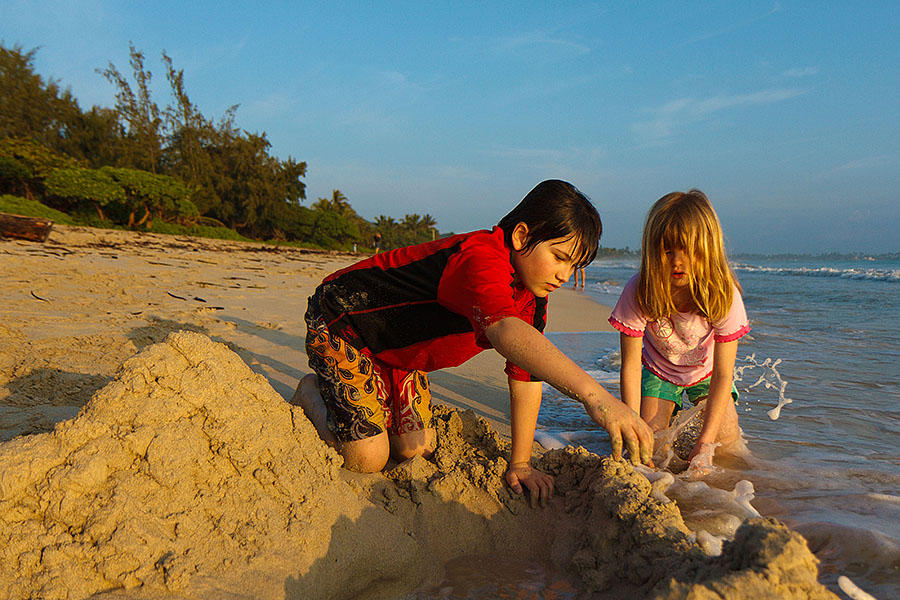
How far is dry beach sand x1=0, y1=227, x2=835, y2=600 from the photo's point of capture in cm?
118

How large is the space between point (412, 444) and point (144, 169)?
30.3 meters

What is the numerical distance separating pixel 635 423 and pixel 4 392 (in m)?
2.67

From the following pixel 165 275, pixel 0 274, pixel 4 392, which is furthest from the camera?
pixel 165 275

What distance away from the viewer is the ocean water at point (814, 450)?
1.83m

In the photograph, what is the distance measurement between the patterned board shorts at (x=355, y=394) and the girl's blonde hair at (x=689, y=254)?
132 cm

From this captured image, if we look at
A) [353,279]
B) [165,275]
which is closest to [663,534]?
[353,279]

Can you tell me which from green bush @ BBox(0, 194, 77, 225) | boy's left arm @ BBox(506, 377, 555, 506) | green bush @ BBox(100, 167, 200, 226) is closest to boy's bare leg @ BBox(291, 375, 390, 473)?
boy's left arm @ BBox(506, 377, 555, 506)

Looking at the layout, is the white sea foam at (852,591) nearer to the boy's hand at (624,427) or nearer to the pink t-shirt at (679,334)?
the boy's hand at (624,427)

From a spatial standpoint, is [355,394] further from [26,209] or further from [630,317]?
[26,209]

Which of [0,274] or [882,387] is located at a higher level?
[0,274]

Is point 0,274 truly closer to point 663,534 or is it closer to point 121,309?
point 121,309

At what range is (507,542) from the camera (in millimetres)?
1733

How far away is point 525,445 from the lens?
1912 millimetres

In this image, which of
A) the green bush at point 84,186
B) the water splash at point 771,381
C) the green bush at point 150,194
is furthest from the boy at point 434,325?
the green bush at point 150,194
